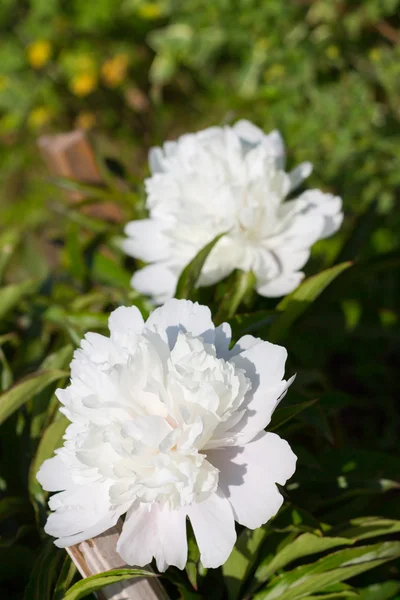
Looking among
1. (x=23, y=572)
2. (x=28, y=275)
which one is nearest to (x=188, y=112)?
(x=28, y=275)

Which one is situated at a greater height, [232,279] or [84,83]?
[232,279]

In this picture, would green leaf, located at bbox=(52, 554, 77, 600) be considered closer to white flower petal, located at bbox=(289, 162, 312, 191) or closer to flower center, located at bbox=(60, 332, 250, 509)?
→ flower center, located at bbox=(60, 332, 250, 509)

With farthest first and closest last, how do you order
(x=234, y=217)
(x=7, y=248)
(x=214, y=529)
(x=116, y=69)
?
1. (x=116, y=69)
2. (x=7, y=248)
3. (x=234, y=217)
4. (x=214, y=529)

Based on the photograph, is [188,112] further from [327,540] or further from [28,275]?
[327,540]

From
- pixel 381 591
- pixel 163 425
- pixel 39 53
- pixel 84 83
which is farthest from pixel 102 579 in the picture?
pixel 39 53

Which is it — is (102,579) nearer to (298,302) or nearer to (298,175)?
(298,302)
